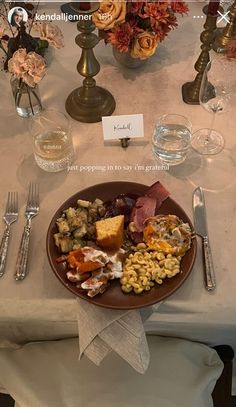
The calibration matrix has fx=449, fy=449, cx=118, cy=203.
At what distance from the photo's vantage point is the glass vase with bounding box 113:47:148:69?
1292mm

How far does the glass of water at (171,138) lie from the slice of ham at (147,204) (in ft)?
0.57

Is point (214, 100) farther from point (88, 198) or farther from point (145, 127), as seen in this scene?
point (88, 198)

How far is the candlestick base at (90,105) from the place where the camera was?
1.21m

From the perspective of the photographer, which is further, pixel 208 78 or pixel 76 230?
pixel 208 78

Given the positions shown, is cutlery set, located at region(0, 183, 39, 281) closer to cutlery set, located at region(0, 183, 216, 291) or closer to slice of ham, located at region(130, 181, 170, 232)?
cutlery set, located at region(0, 183, 216, 291)

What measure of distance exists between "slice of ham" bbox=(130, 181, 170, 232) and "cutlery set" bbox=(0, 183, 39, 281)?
0.24 metres

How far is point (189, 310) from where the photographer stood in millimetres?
898

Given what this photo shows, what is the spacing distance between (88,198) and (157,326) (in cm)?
31

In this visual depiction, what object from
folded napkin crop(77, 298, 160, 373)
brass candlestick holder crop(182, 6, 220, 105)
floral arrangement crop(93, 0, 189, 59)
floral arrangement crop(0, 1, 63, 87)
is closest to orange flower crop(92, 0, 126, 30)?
floral arrangement crop(93, 0, 189, 59)

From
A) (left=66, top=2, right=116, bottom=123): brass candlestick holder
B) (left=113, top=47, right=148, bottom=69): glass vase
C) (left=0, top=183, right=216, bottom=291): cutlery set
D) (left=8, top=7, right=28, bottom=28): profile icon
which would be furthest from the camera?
(left=113, top=47, right=148, bottom=69): glass vase

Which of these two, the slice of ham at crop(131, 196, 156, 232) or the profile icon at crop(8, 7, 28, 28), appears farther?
the profile icon at crop(8, 7, 28, 28)

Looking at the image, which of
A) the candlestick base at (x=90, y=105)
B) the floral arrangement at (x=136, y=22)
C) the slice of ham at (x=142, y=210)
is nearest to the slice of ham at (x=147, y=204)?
the slice of ham at (x=142, y=210)

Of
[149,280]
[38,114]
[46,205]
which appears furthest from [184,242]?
[38,114]

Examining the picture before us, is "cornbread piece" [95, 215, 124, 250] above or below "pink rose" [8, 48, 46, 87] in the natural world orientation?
below
